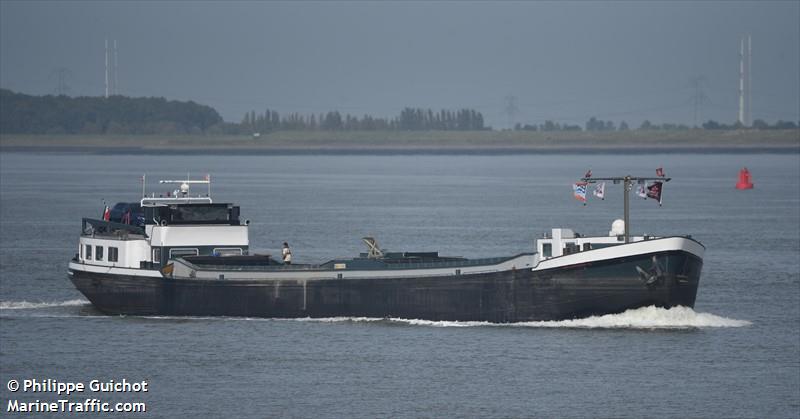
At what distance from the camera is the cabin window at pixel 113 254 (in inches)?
2371

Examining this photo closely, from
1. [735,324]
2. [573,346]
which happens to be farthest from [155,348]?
[735,324]

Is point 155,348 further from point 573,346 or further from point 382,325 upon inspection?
point 573,346

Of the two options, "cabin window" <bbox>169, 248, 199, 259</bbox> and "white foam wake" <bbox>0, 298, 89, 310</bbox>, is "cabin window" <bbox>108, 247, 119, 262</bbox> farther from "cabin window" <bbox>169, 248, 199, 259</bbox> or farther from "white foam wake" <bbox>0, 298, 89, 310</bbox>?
"white foam wake" <bbox>0, 298, 89, 310</bbox>

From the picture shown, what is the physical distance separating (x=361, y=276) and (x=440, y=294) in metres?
3.28

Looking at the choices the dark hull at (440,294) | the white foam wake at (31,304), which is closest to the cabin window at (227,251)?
the dark hull at (440,294)

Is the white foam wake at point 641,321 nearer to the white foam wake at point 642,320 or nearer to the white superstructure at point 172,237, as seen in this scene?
the white foam wake at point 642,320

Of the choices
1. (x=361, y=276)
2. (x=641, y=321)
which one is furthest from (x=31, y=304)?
(x=641, y=321)

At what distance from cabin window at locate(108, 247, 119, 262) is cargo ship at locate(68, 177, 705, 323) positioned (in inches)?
1.7

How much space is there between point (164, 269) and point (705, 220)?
58.0 m

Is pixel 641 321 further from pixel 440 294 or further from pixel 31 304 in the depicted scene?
pixel 31 304

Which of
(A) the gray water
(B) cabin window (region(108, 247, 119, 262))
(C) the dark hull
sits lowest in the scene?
(A) the gray water

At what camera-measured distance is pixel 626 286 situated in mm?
52562

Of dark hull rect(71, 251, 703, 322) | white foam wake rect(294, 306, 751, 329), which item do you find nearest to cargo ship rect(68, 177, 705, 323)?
dark hull rect(71, 251, 703, 322)

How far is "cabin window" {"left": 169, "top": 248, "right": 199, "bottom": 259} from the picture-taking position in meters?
59.5
